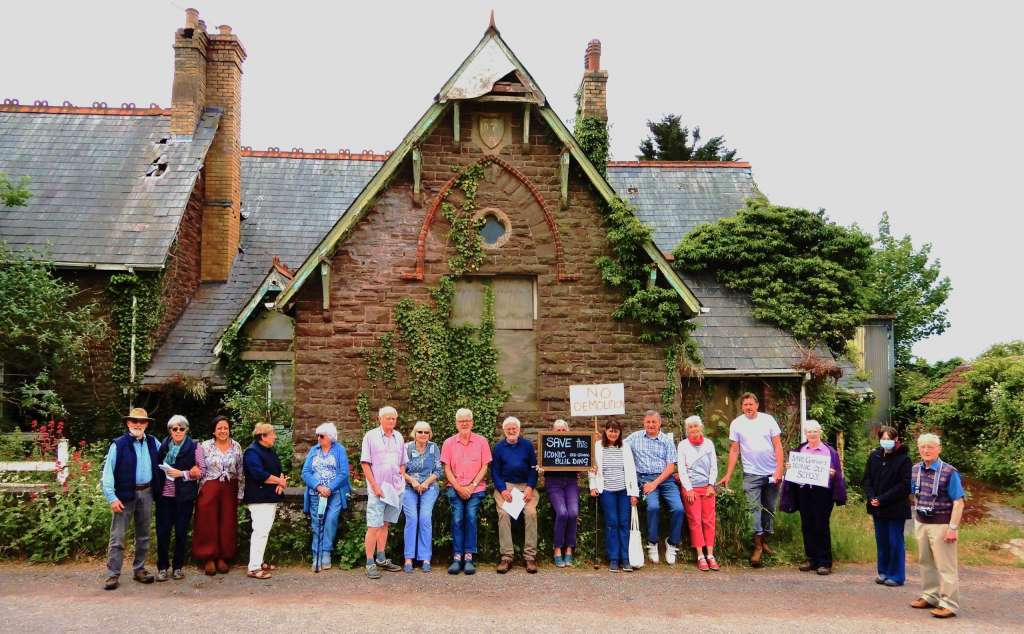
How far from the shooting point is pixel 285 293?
32.7 feet

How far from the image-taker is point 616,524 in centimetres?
820

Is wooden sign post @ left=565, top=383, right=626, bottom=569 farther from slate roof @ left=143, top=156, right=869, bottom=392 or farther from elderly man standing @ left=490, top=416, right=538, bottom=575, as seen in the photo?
slate roof @ left=143, top=156, right=869, bottom=392

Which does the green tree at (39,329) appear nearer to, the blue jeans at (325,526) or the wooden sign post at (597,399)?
the blue jeans at (325,526)

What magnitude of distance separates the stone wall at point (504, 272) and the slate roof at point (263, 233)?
4.28m

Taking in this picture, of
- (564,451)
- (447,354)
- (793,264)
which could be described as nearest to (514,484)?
(564,451)

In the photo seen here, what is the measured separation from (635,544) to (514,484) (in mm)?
1573

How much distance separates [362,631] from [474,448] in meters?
2.55

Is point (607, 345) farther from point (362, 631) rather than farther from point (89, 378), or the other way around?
point (89, 378)

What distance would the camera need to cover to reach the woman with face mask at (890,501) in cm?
767

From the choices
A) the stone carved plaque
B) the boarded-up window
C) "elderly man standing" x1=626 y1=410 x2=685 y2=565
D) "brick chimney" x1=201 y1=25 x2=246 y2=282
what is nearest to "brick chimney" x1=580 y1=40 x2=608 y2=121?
the stone carved plaque

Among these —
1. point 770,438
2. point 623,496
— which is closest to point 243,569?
point 623,496

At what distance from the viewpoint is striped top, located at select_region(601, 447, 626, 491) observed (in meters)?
8.17

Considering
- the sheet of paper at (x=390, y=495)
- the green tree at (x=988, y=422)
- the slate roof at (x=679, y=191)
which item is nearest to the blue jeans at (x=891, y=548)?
the sheet of paper at (x=390, y=495)

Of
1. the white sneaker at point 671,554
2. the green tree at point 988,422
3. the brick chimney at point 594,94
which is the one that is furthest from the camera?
the brick chimney at point 594,94
